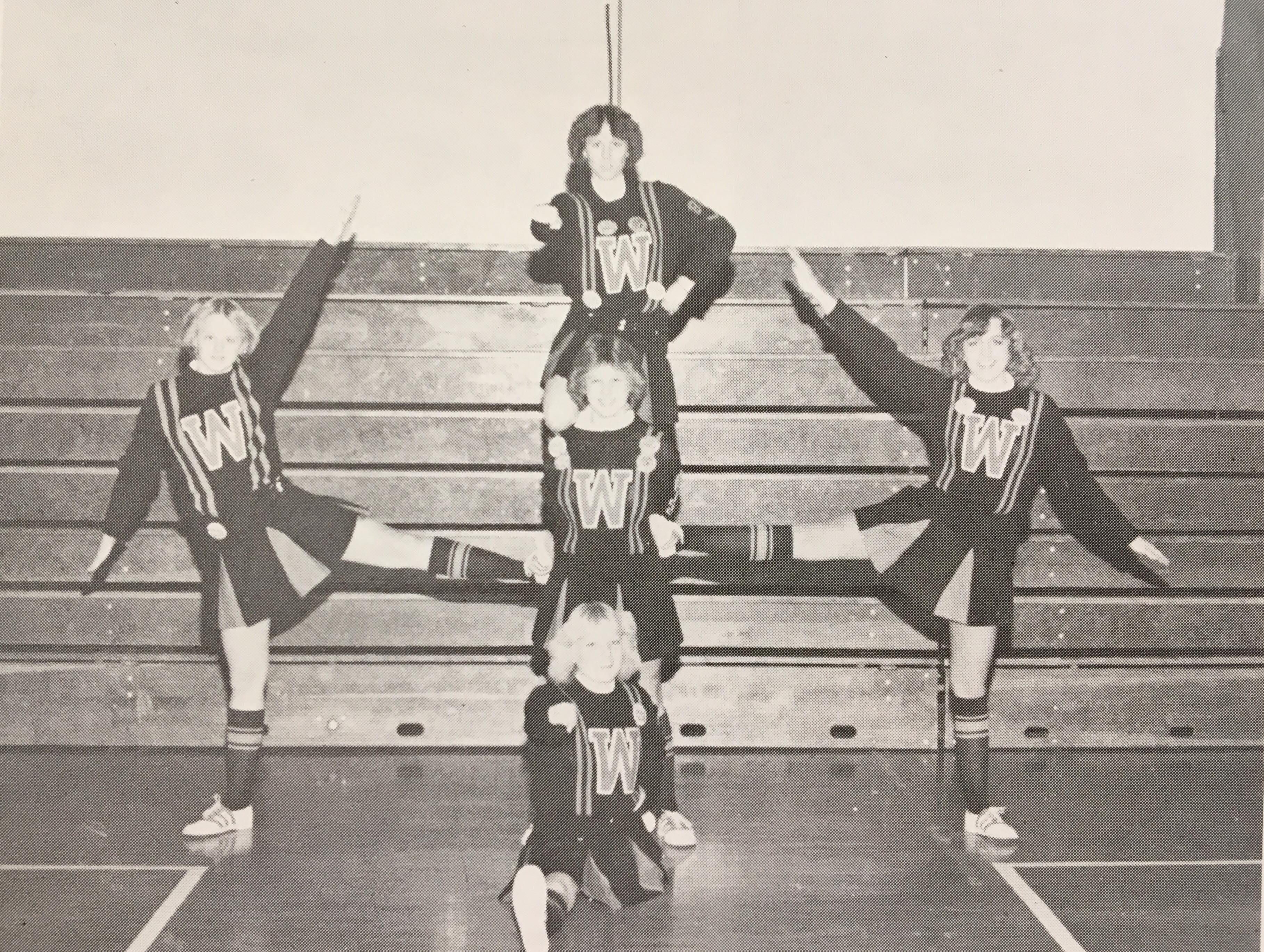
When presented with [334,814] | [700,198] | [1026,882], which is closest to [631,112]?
[700,198]

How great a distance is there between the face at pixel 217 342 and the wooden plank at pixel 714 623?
4.24 feet

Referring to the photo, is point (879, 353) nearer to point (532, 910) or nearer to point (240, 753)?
point (532, 910)

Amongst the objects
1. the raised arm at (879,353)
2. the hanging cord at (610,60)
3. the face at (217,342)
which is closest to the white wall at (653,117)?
the hanging cord at (610,60)

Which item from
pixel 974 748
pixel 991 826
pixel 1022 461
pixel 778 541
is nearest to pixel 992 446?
pixel 1022 461

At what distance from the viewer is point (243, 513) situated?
4.14 metres

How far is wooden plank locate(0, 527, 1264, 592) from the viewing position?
16.9 ft

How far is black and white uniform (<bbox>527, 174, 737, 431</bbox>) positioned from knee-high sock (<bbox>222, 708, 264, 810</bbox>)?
4.86ft

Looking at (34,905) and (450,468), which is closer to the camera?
(34,905)

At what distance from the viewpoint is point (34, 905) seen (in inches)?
138

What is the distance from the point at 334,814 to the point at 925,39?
396 centimetres

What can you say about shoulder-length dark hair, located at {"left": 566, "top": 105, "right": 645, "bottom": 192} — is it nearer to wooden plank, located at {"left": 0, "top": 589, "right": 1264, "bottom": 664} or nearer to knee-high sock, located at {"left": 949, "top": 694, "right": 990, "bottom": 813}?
wooden plank, located at {"left": 0, "top": 589, "right": 1264, "bottom": 664}

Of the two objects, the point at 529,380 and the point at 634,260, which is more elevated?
the point at 634,260

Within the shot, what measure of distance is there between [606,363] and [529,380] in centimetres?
139

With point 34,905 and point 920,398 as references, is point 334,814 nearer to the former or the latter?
point 34,905
